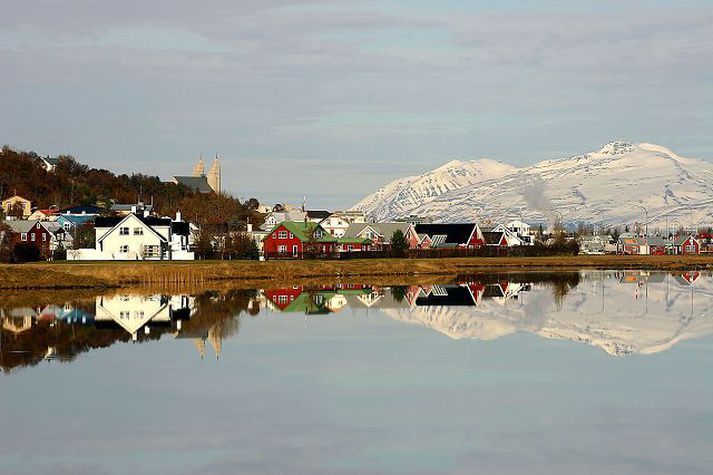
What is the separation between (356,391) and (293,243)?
274 feet

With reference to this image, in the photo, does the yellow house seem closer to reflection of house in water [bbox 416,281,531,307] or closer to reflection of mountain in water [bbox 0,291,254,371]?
reflection of house in water [bbox 416,281,531,307]

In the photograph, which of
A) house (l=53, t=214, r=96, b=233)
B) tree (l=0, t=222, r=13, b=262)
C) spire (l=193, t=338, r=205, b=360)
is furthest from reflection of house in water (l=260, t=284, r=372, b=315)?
house (l=53, t=214, r=96, b=233)

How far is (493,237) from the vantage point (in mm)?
135625

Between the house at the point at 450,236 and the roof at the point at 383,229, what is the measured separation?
6.74 feet

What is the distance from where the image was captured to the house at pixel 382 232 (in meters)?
123

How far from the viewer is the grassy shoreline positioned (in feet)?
205

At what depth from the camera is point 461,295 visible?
57.6 m

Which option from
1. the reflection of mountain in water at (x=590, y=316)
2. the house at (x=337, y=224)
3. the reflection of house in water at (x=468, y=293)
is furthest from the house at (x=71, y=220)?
the reflection of mountain in water at (x=590, y=316)

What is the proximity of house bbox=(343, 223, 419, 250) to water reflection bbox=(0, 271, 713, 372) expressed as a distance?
55255 mm

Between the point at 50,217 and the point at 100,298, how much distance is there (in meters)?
73.1

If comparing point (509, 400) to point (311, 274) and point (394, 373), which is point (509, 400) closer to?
point (394, 373)

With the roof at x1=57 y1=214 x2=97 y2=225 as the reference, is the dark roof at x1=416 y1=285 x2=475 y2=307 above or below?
below

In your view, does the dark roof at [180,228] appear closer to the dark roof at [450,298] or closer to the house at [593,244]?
the dark roof at [450,298]

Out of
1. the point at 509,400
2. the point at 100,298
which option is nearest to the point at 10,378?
the point at 509,400
